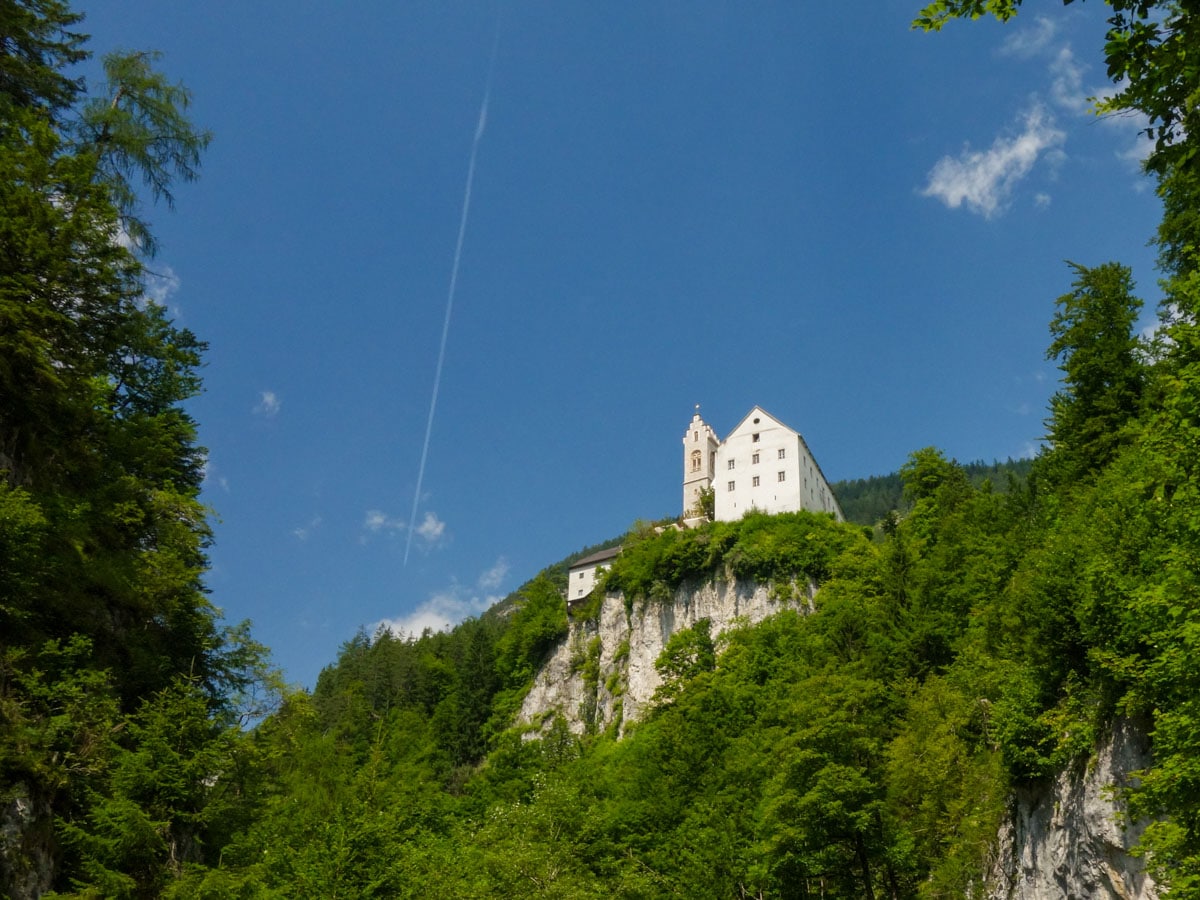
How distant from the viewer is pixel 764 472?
69.2 meters

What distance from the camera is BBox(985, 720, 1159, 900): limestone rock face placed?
18.5 metres

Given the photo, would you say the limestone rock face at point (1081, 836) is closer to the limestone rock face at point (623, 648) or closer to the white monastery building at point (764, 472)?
the limestone rock face at point (623, 648)

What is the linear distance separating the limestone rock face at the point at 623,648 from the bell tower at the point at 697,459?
1506 centimetres

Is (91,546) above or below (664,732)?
above

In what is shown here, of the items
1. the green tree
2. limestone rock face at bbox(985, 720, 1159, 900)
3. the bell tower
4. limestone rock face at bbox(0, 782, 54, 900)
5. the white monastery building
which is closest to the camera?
limestone rock face at bbox(0, 782, 54, 900)

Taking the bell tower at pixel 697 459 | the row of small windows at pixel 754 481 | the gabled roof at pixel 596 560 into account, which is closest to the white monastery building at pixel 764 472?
the row of small windows at pixel 754 481

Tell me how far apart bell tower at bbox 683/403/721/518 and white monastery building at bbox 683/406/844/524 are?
5.37 metres

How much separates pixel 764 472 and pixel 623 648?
17.9 m

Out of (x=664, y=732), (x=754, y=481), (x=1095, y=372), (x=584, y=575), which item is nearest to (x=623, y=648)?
(x=754, y=481)

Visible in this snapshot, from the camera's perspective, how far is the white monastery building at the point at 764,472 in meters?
67.9

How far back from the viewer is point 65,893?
60.7 ft

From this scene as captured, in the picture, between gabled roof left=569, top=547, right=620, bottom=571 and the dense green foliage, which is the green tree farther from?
gabled roof left=569, top=547, right=620, bottom=571

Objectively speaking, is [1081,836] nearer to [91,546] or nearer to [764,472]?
[91,546]

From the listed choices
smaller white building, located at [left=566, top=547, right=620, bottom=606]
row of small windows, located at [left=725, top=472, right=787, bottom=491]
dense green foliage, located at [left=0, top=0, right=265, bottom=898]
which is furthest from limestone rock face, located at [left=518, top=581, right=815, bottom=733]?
dense green foliage, located at [left=0, top=0, right=265, bottom=898]
